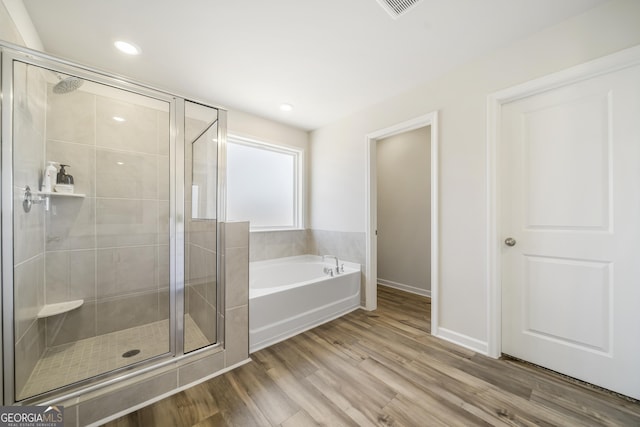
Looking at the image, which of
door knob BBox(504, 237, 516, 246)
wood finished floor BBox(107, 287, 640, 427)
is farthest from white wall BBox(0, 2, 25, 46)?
door knob BBox(504, 237, 516, 246)

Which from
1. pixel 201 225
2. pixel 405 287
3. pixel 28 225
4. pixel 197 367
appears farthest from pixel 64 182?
pixel 405 287

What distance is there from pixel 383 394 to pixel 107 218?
2.49 m

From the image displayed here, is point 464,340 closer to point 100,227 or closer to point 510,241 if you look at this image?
point 510,241

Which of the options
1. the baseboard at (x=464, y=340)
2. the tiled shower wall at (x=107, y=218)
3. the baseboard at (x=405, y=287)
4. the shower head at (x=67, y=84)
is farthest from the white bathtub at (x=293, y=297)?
the shower head at (x=67, y=84)

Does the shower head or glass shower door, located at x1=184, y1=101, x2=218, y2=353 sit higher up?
the shower head

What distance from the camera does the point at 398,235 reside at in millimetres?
3684

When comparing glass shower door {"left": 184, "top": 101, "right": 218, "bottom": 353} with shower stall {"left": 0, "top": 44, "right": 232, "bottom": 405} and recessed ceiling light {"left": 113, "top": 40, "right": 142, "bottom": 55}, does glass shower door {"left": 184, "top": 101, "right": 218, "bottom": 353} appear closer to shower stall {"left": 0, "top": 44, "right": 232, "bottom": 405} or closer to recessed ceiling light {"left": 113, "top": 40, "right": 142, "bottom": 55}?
shower stall {"left": 0, "top": 44, "right": 232, "bottom": 405}

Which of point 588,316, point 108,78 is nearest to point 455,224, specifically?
point 588,316

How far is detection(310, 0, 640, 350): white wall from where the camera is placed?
1.43 m

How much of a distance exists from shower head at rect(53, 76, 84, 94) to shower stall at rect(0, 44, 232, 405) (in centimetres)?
1

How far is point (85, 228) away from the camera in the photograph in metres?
1.92

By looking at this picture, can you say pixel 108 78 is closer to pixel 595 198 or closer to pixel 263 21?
pixel 263 21

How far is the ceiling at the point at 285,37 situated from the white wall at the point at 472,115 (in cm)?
10

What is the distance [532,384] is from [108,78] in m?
3.27
